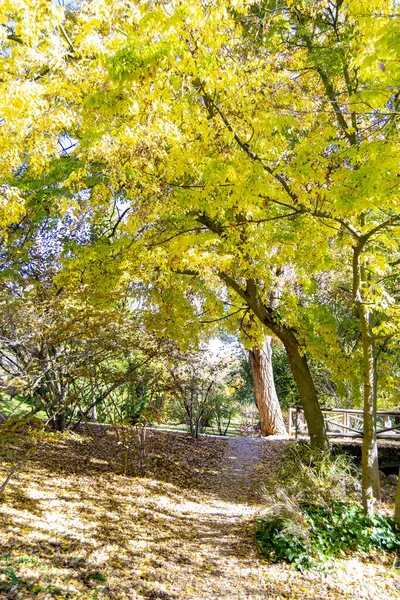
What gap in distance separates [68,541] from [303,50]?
22.7 feet

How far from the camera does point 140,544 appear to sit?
15.4 feet

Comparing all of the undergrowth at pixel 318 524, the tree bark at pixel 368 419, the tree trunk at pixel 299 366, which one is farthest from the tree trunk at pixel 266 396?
the undergrowth at pixel 318 524

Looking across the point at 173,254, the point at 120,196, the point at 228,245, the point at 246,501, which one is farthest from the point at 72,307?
the point at 120,196

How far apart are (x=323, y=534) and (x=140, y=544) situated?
6.65ft

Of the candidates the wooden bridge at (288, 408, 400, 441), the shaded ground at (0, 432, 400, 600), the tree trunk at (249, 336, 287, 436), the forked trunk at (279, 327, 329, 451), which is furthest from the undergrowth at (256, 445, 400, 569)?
the tree trunk at (249, 336, 287, 436)

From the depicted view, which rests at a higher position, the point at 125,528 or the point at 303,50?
the point at 303,50

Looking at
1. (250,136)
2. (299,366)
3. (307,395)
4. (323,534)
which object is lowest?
(323,534)

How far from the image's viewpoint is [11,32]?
18.0 ft

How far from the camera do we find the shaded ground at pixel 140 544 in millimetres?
3725

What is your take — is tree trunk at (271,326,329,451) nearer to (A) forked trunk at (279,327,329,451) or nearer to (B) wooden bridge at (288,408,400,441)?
(A) forked trunk at (279,327,329,451)

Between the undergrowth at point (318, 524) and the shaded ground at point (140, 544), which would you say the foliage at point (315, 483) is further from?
the shaded ground at point (140, 544)

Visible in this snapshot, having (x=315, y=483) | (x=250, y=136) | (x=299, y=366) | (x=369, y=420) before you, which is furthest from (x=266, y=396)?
(x=250, y=136)

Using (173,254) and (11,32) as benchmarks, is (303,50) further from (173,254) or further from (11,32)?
(11,32)

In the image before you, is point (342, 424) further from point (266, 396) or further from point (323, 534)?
point (323, 534)
